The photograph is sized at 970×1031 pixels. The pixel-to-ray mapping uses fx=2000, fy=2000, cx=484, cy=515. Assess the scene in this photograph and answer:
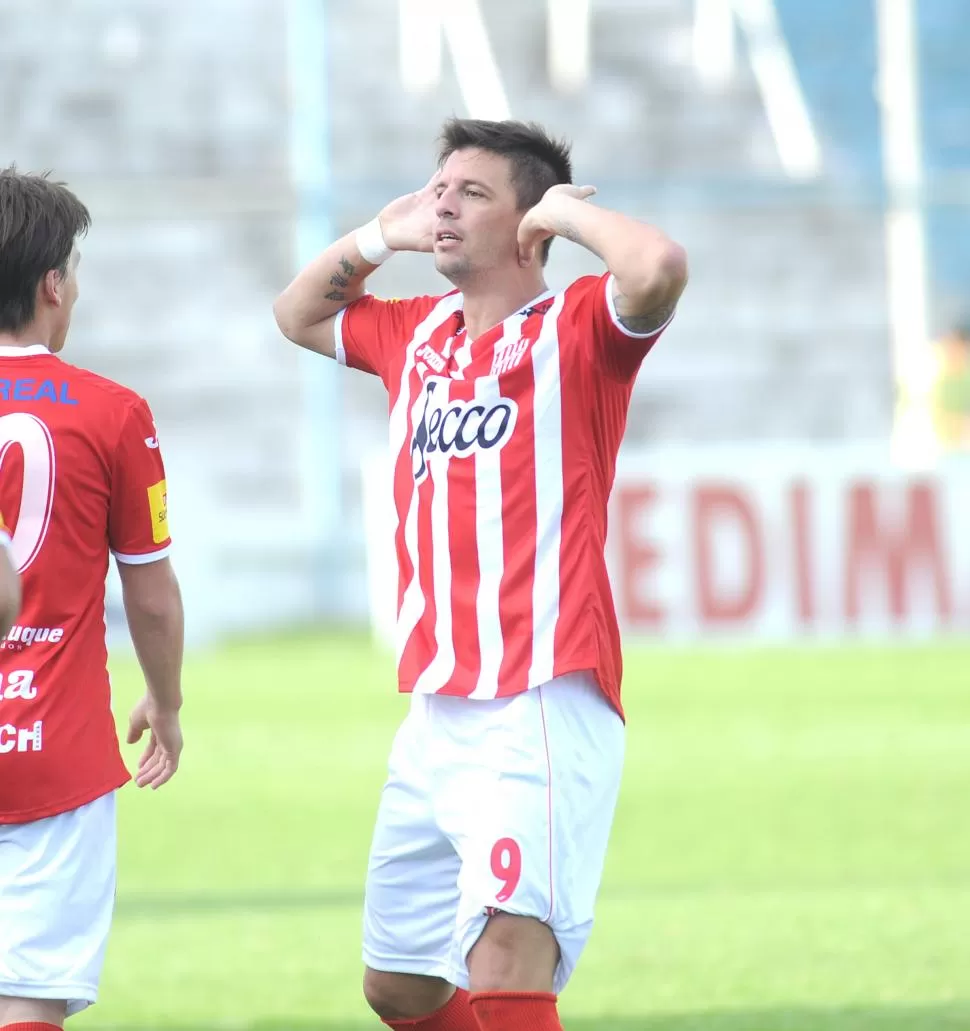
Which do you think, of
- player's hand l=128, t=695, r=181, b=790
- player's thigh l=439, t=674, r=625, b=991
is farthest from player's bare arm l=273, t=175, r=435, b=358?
player's thigh l=439, t=674, r=625, b=991

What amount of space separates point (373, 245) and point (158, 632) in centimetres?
104

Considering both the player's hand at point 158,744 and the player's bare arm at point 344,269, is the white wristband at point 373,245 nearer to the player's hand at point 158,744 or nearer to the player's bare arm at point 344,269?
the player's bare arm at point 344,269

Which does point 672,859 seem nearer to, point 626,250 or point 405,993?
point 405,993

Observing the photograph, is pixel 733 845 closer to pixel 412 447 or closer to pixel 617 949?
pixel 617 949

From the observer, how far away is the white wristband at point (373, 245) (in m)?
4.16

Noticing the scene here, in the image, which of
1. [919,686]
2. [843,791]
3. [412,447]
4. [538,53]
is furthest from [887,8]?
[412,447]

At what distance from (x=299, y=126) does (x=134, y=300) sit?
4.08 meters

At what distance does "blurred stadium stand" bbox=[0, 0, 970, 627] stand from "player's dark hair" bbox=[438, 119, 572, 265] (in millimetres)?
15958

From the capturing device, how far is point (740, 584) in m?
14.6

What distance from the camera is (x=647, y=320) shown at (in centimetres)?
360

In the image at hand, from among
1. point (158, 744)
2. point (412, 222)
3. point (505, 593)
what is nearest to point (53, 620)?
point (158, 744)

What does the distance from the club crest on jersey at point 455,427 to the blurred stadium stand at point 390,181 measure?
16.0 meters

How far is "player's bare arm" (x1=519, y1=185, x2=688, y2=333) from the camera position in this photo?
3.52m

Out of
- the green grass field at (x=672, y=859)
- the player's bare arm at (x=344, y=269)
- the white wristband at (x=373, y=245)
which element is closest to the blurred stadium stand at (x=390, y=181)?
the green grass field at (x=672, y=859)
